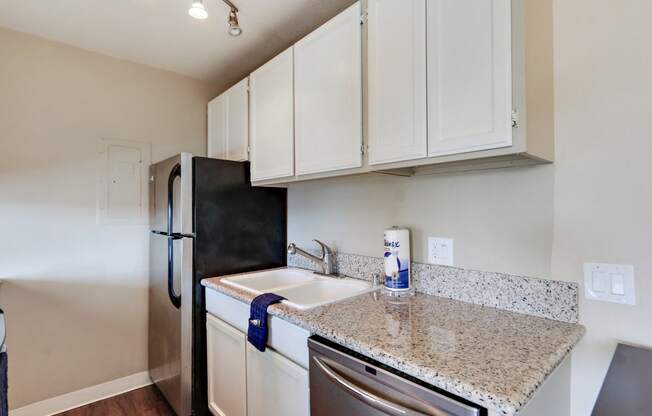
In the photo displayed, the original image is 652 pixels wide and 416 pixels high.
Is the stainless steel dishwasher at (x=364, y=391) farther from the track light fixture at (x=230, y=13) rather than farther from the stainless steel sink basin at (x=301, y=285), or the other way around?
the track light fixture at (x=230, y=13)

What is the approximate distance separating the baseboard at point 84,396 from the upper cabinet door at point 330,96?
2042mm

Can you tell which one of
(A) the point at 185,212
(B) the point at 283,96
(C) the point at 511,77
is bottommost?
(A) the point at 185,212

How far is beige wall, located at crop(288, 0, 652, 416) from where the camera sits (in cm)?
98

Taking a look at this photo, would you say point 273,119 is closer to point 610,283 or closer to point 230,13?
point 230,13

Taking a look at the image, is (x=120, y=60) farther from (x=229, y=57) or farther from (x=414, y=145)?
(x=414, y=145)

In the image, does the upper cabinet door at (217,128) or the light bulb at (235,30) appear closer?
the light bulb at (235,30)

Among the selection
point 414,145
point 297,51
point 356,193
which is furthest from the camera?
point 356,193

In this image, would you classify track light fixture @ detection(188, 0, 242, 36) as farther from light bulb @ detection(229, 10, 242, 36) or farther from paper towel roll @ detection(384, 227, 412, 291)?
paper towel roll @ detection(384, 227, 412, 291)

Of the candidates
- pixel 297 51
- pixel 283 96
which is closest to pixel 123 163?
pixel 283 96

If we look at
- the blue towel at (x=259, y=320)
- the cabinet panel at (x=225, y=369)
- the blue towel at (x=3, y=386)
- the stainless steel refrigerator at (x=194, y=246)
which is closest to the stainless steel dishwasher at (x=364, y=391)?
the blue towel at (x=259, y=320)

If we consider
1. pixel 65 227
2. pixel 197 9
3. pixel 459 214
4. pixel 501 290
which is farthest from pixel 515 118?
pixel 65 227

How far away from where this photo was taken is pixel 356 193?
182cm

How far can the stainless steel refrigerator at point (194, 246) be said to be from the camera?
6.07 feet

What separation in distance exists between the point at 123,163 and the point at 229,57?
3.60ft
